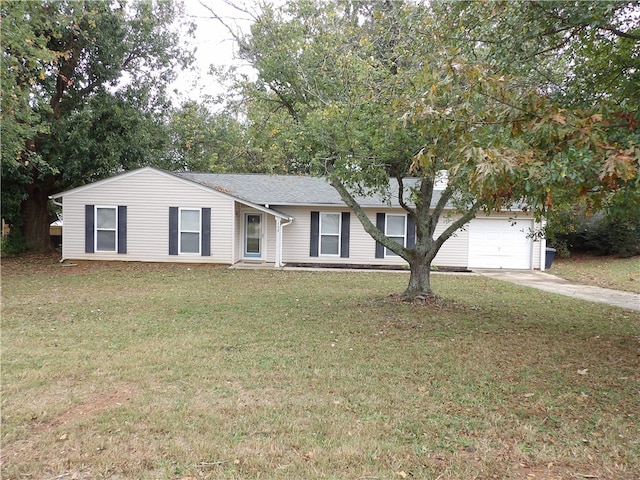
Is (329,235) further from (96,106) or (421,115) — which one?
(421,115)

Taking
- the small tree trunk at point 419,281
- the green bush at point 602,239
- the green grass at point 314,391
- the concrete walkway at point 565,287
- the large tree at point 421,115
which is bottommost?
the green grass at point 314,391

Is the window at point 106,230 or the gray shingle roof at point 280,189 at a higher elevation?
the gray shingle roof at point 280,189

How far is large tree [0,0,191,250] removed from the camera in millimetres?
15586

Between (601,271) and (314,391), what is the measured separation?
16.2 metres

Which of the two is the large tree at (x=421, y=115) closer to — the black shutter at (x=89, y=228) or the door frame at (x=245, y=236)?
the door frame at (x=245, y=236)

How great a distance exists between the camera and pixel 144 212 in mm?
15266

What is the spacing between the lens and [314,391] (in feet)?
13.8

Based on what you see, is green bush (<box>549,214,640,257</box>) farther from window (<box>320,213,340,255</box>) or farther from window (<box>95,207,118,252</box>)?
window (<box>95,207,118,252</box>)

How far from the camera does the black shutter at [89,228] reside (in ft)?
50.2

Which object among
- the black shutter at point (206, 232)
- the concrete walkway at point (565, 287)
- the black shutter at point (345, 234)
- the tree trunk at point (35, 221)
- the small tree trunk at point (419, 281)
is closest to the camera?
the small tree trunk at point (419, 281)

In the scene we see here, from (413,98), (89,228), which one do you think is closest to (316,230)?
(89,228)

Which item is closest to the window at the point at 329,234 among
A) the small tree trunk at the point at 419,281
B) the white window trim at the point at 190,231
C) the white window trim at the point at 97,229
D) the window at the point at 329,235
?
the window at the point at 329,235

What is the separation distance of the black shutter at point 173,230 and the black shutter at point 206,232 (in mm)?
963

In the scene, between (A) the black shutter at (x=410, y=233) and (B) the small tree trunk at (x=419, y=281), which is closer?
(B) the small tree trunk at (x=419, y=281)
